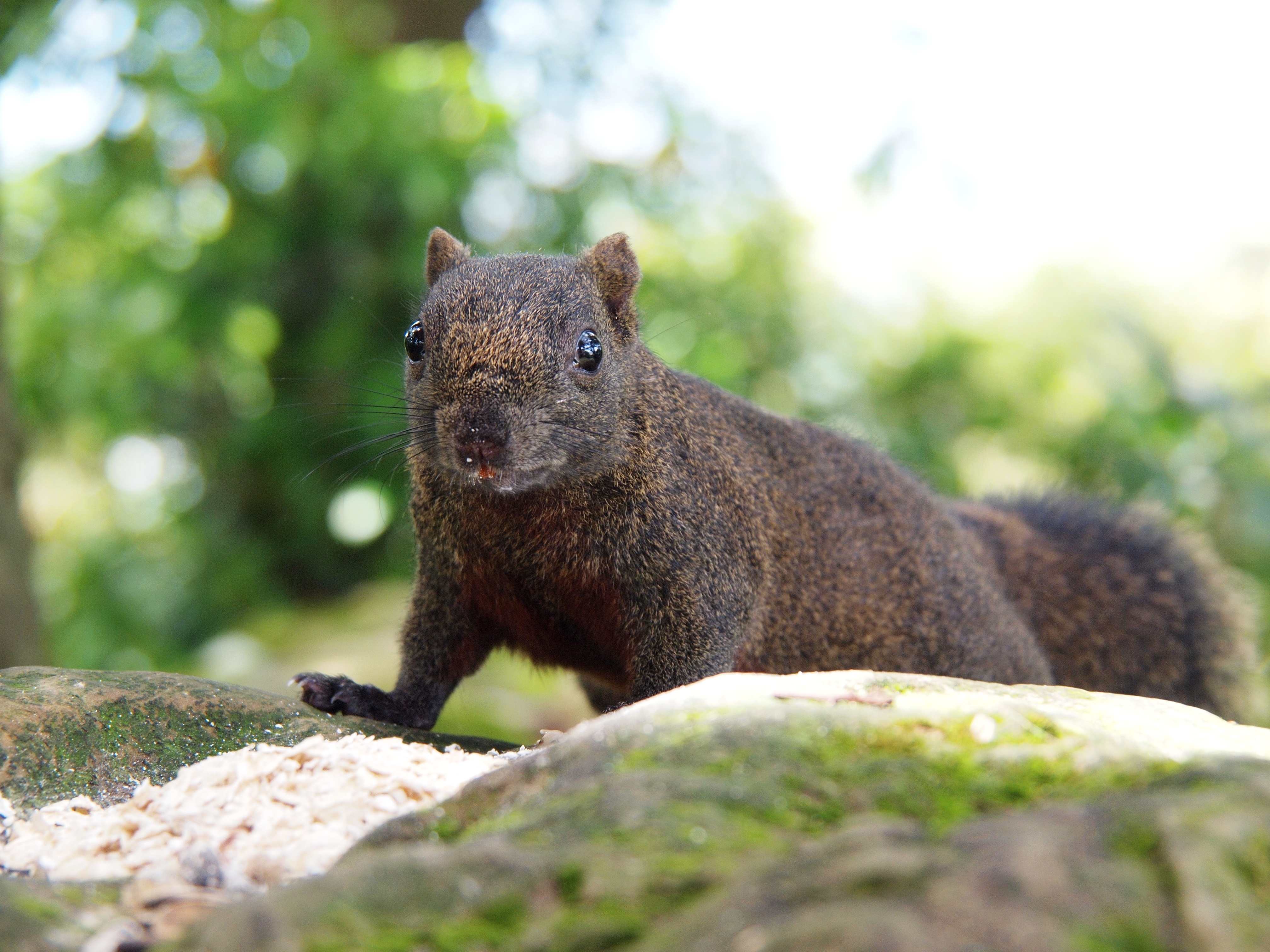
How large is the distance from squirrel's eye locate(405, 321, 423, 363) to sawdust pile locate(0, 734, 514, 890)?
4.68 feet

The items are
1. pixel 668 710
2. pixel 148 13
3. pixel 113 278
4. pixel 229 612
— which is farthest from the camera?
pixel 229 612

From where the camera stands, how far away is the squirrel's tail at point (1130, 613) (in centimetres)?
560

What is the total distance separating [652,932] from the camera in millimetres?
1680

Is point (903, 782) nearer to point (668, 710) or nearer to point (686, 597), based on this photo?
point (668, 710)

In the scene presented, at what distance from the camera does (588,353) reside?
3986mm

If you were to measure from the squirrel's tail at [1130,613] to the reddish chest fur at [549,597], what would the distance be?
7.59 feet

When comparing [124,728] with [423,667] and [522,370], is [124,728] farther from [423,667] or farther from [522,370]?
[522,370]

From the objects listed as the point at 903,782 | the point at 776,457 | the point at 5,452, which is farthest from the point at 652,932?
the point at 5,452

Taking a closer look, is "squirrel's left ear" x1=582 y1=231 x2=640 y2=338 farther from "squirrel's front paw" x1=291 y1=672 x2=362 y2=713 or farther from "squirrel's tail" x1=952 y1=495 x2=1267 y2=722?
"squirrel's tail" x1=952 y1=495 x2=1267 y2=722

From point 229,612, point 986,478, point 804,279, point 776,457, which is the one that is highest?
point 804,279

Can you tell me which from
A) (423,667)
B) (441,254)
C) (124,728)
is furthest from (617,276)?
(124,728)

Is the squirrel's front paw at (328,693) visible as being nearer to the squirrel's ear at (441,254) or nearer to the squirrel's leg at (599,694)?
the squirrel's leg at (599,694)

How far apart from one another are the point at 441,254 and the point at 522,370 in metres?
1.09

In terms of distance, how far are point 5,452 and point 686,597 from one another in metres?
5.54
